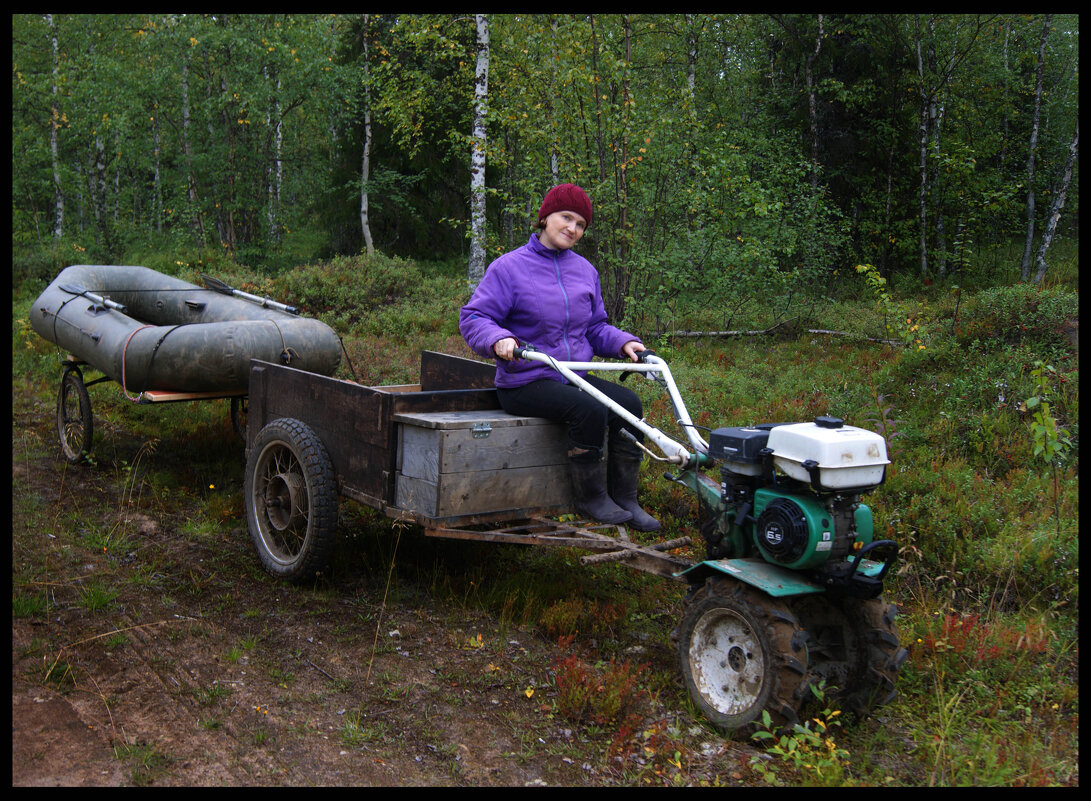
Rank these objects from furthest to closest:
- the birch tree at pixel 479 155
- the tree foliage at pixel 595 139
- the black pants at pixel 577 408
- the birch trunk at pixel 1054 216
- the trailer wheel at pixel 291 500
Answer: the birch tree at pixel 479 155, the birch trunk at pixel 1054 216, the tree foliage at pixel 595 139, the trailer wheel at pixel 291 500, the black pants at pixel 577 408

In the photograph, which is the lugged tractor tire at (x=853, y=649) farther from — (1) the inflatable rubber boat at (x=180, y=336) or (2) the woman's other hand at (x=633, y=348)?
(1) the inflatable rubber boat at (x=180, y=336)

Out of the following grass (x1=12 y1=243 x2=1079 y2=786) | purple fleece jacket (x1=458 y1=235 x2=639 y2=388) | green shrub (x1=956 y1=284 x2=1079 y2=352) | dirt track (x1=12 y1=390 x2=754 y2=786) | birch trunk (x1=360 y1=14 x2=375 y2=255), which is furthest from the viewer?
birch trunk (x1=360 y1=14 x2=375 y2=255)

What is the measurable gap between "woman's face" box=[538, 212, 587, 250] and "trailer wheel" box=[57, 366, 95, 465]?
16.3 ft

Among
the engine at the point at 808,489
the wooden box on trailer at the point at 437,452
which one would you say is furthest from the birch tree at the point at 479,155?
the engine at the point at 808,489

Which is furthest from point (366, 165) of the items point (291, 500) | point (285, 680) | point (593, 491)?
point (285, 680)

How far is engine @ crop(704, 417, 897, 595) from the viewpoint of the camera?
312cm

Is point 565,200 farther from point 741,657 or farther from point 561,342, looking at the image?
point 741,657

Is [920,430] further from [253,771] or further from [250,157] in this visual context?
[250,157]

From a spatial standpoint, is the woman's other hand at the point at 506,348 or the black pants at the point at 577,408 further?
the black pants at the point at 577,408

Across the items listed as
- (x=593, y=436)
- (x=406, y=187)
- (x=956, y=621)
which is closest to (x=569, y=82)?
(x=593, y=436)

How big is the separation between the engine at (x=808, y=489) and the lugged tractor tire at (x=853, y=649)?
19 centimetres

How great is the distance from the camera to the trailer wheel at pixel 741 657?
312 centimetres

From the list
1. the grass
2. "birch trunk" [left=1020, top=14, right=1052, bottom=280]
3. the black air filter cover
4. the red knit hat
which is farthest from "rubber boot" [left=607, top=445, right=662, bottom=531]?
"birch trunk" [left=1020, top=14, right=1052, bottom=280]

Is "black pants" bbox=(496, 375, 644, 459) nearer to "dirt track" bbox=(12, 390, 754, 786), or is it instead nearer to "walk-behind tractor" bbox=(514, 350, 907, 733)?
"walk-behind tractor" bbox=(514, 350, 907, 733)
